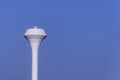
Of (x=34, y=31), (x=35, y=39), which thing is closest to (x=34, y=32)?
(x=34, y=31)

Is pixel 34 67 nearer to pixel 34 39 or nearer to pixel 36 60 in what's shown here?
pixel 36 60

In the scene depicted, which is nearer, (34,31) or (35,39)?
(34,31)

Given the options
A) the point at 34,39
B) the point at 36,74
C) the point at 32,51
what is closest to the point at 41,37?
the point at 34,39

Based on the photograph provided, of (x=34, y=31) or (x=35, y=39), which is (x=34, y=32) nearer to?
(x=34, y=31)

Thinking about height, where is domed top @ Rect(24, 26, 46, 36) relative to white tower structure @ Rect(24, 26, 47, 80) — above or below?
above

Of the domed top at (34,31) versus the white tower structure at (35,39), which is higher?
the domed top at (34,31)

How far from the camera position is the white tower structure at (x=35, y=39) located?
29.7 ft

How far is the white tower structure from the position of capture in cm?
905

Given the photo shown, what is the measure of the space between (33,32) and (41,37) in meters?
0.47

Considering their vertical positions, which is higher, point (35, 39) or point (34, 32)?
point (34, 32)

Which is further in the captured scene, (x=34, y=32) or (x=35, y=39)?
(x=35, y=39)

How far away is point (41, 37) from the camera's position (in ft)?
30.3

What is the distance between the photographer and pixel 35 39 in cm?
932

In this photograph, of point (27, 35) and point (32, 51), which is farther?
point (32, 51)
